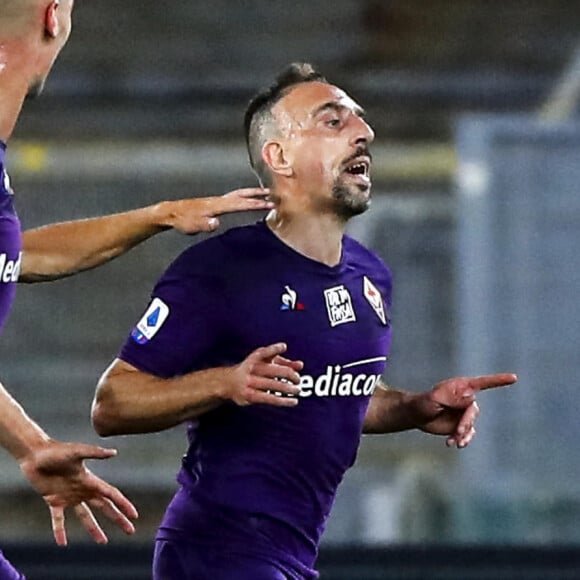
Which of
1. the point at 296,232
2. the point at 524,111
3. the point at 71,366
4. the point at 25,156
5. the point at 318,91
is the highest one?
the point at 524,111

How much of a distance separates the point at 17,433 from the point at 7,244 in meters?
0.31

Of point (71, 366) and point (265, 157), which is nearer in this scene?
point (265, 157)

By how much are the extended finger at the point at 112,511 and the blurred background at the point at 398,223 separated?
201 cm

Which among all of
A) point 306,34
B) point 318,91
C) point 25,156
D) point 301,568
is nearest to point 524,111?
point 306,34

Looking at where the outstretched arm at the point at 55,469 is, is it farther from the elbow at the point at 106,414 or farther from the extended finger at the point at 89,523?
the elbow at the point at 106,414

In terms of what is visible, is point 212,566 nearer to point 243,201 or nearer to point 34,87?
point 243,201

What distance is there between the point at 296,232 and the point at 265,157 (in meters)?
0.18

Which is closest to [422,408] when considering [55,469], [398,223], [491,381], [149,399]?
[491,381]

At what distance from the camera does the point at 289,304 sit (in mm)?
2900

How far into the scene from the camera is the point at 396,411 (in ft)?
10.5

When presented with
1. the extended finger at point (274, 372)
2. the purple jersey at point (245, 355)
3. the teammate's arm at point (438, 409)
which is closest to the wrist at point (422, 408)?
the teammate's arm at point (438, 409)

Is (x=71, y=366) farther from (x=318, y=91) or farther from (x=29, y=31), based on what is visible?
(x=29, y=31)

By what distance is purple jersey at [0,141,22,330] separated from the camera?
2557mm

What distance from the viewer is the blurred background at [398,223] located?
4.93 meters
